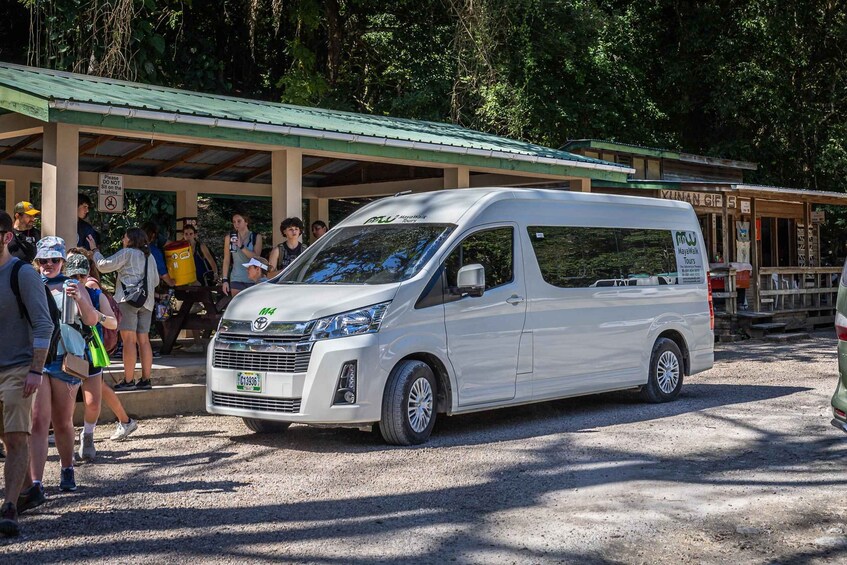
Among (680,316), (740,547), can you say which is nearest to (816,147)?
(680,316)

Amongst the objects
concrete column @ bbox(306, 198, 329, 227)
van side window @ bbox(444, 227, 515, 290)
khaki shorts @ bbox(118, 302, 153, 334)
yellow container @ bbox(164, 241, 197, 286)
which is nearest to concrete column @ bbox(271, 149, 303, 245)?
yellow container @ bbox(164, 241, 197, 286)

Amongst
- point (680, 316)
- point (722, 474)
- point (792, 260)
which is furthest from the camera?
point (792, 260)

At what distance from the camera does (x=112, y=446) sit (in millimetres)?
8828

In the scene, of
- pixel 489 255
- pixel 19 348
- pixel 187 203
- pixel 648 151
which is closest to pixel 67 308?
pixel 19 348

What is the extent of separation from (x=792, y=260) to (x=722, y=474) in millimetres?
22473

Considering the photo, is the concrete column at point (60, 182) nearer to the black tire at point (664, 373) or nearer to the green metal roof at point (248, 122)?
the green metal roof at point (248, 122)

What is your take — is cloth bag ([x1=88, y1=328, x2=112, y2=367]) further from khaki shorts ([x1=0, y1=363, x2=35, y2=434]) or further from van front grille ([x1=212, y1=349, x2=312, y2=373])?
khaki shorts ([x1=0, y1=363, x2=35, y2=434])

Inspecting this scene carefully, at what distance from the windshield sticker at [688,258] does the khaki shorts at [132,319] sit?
20.6 ft

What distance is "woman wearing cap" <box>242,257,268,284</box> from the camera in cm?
1136

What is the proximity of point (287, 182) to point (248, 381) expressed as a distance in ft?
15.3

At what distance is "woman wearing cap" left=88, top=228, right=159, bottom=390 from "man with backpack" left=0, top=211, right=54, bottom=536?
433 centimetres

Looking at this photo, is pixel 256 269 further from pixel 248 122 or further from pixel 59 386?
pixel 59 386

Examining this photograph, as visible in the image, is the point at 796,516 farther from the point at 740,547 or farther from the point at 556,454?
the point at 556,454

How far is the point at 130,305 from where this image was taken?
10297 millimetres
